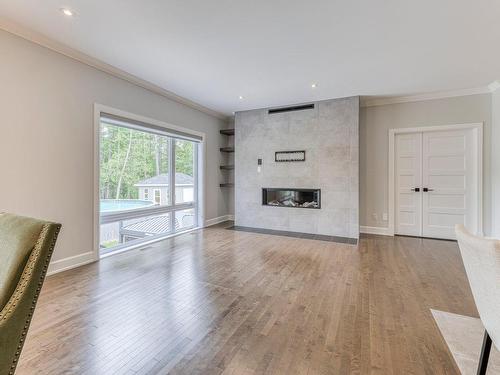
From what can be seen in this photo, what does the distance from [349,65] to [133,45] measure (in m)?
2.73

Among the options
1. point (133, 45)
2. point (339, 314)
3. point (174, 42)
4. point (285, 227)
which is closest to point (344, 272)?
point (339, 314)

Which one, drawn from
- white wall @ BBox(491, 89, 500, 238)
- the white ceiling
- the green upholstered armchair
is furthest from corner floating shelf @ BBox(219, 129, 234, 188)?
the green upholstered armchair

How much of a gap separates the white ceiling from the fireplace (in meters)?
2.04

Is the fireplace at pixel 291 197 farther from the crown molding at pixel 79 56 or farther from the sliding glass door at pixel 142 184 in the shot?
the crown molding at pixel 79 56

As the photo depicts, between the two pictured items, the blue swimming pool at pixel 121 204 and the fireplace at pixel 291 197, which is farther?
the fireplace at pixel 291 197

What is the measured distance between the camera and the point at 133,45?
282 centimetres

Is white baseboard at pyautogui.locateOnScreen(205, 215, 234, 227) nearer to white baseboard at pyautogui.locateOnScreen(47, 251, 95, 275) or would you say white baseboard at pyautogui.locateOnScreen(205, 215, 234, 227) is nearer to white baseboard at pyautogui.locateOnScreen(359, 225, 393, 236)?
white baseboard at pyautogui.locateOnScreen(47, 251, 95, 275)

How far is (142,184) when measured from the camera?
13.8 feet

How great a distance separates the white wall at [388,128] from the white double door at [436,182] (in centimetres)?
17

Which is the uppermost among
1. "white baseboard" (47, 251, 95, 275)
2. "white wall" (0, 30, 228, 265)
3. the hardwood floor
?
"white wall" (0, 30, 228, 265)

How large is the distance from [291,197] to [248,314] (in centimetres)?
348

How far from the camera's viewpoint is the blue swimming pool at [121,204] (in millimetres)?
3600

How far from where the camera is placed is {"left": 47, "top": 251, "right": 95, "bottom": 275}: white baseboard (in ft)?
9.37

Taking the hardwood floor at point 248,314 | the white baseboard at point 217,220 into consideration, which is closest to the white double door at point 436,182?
the hardwood floor at point 248,314
